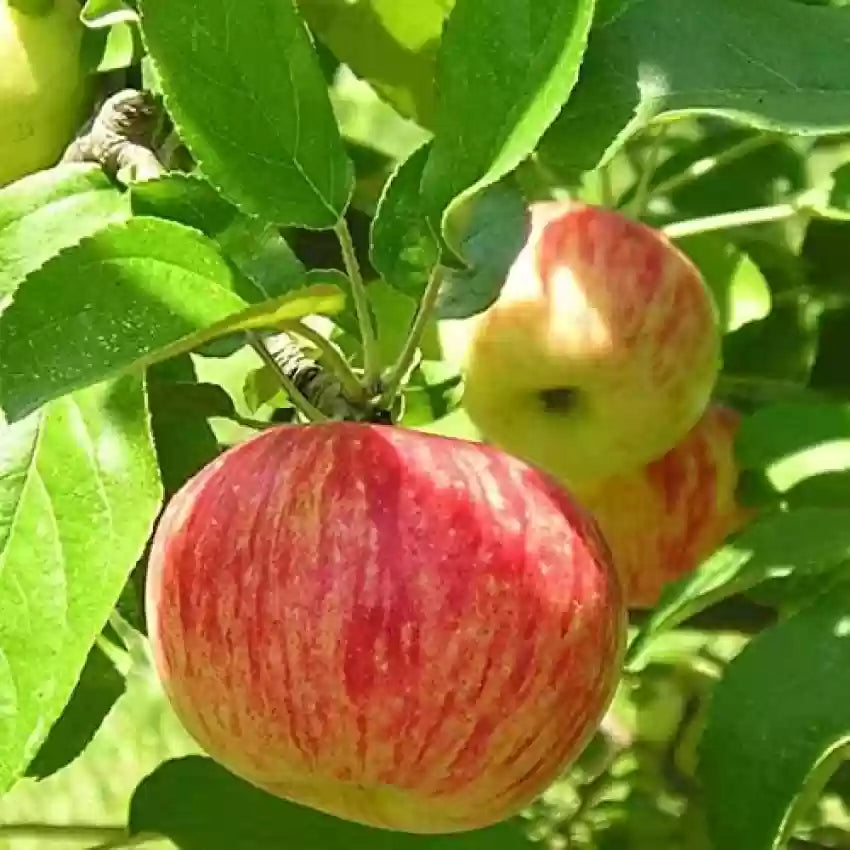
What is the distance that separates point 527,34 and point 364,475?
6.4 inches

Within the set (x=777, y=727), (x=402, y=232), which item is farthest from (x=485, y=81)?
(x=777, y=727)

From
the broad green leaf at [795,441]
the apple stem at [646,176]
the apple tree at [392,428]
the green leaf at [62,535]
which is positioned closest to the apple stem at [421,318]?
the apple tree at [392,428]

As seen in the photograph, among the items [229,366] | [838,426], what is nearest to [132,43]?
[229,366]

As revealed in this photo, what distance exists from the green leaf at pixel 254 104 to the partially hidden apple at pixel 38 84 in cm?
30

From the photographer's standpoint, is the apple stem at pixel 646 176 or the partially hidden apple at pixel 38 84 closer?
the partially hidden apple at pixel 38 84

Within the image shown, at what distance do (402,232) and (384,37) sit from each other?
0.30m

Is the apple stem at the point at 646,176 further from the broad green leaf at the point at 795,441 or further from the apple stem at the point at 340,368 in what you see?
the apple stem at the point at 340,368

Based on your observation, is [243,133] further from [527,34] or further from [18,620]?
[18,620]

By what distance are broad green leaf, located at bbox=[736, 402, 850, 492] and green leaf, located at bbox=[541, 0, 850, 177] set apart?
0.20m

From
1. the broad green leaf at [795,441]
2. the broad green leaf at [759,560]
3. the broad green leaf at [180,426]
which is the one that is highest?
the broad green leaf at [180,426]

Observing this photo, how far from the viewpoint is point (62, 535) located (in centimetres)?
66

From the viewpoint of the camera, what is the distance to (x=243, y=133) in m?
0.58

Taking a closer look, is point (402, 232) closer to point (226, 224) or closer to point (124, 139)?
point (226, 224)

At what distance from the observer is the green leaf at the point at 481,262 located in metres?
0.64
